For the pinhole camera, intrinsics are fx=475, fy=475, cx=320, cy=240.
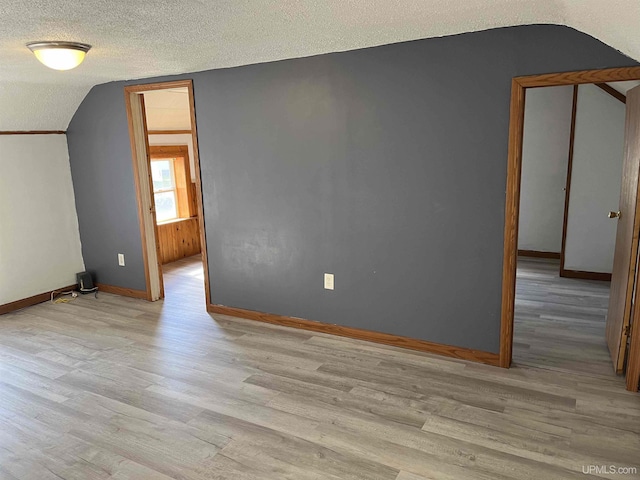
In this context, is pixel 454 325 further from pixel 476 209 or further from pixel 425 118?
pixel 425 118

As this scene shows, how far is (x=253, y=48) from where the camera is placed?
3031mm

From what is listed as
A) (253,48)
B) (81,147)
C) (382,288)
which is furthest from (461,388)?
(81,147)

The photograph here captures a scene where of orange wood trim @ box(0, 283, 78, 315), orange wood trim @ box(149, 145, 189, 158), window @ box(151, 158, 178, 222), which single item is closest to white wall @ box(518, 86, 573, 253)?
orange wood trim @ box(149, 145, 189, 158)

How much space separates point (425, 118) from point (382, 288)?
1.20m

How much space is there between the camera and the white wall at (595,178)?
464cm

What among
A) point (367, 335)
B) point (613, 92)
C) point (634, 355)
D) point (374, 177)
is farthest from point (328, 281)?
point (613, 92)

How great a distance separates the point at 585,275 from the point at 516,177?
106 inches

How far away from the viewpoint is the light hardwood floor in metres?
2.19

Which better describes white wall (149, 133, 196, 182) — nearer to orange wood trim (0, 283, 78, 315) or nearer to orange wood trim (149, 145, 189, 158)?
orange wood trim (149, 145, 189, 158)

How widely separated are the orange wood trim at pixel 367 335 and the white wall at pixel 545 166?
10.7 ft

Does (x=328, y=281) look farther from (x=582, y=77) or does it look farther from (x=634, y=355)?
(x=582, y=77)

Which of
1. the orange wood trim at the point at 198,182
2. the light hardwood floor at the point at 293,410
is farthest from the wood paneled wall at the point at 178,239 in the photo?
the light hardwood floor at the point at 293,410

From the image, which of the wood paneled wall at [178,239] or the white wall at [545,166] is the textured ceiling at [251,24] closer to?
the wood paneled wall at [178,239]

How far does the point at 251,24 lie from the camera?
2434 mm
